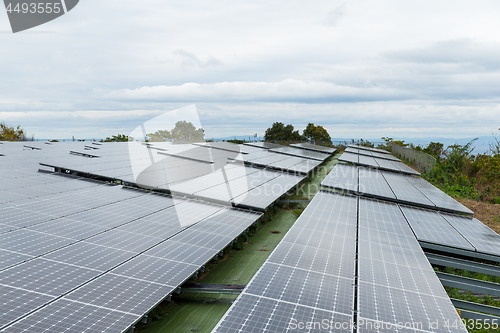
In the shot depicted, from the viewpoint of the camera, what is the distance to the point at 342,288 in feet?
21.4

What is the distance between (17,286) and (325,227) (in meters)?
8.44

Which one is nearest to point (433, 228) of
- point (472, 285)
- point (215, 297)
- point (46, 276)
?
point (472, 285)

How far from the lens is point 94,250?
24.8ft

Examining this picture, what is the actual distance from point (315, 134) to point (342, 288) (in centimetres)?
6536

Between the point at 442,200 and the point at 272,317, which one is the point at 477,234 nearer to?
the point at 442,200

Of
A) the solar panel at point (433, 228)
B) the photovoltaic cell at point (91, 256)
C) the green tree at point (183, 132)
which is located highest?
the green tree at point (183, 132)

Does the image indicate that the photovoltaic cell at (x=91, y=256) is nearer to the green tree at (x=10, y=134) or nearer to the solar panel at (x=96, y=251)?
the solar panel at (x=96, y=251)

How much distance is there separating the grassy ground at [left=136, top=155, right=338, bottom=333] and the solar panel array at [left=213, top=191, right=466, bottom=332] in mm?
1629

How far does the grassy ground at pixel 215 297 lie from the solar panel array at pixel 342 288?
1.63 metres

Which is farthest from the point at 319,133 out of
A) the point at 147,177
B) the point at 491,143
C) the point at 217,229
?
the point at 217,229

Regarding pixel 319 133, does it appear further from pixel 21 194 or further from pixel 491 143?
pixel 21 194

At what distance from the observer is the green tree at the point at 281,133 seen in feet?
224

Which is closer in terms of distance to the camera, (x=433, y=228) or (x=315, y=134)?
(x=433, y=228)

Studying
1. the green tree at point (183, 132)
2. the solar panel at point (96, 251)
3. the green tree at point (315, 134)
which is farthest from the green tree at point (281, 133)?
the solar panel at point (96, 251)
